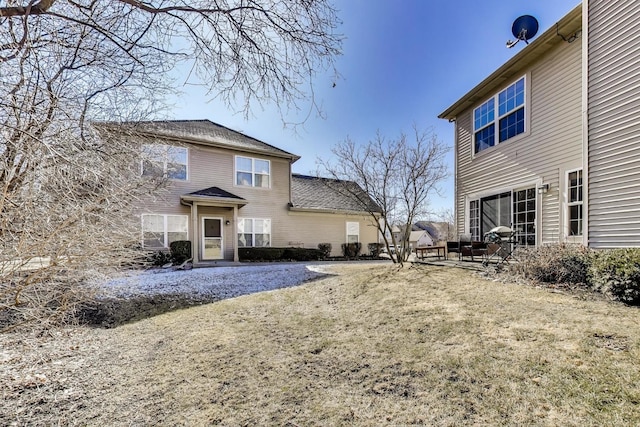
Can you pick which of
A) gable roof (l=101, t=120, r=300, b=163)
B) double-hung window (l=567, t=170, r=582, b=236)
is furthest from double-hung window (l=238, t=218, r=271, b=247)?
double-hung window (l=567, t=170, r=582, b=236)

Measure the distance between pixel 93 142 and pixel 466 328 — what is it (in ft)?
18.9

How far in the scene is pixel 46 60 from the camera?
3.63m

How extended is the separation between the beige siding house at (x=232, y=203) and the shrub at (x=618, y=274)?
1208 centimetres

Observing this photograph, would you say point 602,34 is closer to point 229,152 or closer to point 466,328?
point 466,328

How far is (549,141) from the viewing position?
782 centimetres

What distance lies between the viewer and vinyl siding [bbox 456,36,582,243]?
286 inches

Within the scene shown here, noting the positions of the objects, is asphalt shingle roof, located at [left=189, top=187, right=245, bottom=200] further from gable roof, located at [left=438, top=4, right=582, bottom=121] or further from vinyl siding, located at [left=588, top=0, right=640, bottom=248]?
vinyl siding, located at [left=588, top=0, right=640, bottom=248]

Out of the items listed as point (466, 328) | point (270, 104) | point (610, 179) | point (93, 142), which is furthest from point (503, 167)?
point (93, 142)

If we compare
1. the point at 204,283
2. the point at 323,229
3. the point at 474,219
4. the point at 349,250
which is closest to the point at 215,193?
the point at 204,283

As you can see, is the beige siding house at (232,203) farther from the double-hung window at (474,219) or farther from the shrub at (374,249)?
the double-hung window at (474,219)

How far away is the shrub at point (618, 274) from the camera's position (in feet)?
14.4

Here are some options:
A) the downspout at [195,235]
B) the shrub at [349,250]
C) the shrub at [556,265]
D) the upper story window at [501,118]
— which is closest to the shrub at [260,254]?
the downspout at [195,235]

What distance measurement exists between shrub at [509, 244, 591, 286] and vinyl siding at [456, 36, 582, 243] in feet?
5.62

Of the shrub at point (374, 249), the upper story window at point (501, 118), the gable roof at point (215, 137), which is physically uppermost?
the gable roof at point (215, 137)
